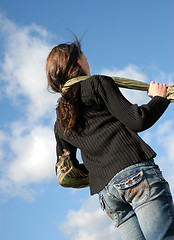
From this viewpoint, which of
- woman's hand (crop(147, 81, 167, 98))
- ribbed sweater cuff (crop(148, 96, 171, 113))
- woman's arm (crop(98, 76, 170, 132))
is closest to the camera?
woman's arm (crop(98, 76, 170, 132))

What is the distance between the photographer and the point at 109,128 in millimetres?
2742

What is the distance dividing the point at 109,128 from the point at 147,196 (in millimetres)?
664

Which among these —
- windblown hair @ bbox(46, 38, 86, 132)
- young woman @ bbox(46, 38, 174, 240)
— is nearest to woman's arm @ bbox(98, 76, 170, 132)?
young woman @ bbox(46, 38, 174, 240)

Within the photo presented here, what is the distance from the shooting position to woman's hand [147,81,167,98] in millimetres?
2852

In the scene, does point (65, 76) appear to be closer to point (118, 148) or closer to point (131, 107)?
point (131, 107)

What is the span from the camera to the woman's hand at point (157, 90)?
285 cm

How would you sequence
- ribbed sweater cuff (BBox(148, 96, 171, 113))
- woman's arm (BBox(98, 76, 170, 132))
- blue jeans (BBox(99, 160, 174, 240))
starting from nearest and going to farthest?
blue jeans (BBox(99, 160, 174, 240)), woman's arm (BBox(98, 76, 170, 132)), ribbed sweater cuff (BBox(148, 96, 171, 113))

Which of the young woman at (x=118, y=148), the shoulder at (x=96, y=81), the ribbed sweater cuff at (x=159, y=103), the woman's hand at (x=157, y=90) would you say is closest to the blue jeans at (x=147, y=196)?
the young woman at (x=118, y=148)

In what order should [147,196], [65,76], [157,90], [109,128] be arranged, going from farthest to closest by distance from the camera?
1. [65,76]
2. [157,90]
3. [109,128]
4. [147,196]

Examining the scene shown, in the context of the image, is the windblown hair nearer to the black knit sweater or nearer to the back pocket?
the black knit sweater

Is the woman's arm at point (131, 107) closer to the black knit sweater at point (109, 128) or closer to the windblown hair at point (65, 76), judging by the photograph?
the black knit sweater at point (109, 128)

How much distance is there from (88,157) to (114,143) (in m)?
0.40

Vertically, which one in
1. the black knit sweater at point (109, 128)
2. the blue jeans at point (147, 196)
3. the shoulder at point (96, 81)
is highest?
the shoulder at point (96, 81)

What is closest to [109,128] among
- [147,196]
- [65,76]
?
[147,196]
